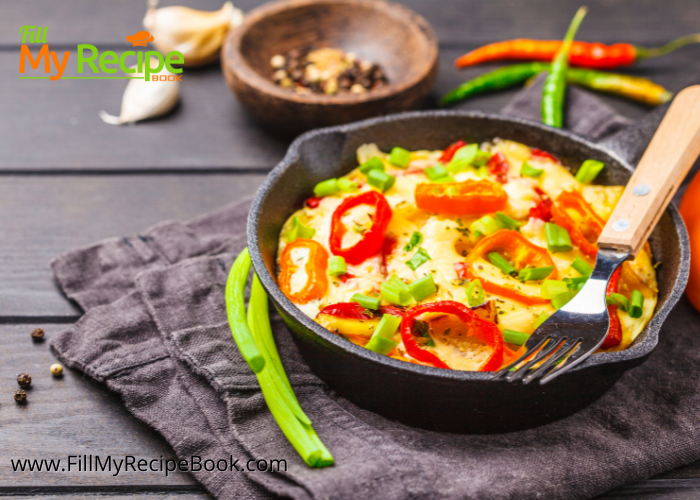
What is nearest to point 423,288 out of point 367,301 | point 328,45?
point 367,301

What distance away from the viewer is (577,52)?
4449 millimetres

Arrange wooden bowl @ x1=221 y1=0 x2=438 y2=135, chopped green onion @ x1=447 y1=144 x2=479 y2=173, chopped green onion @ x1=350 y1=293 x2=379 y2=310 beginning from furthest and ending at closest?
wooden bowl @ x1=221 y1=0 x2=438 y2=135 → chopped green onion @ x1=447 y1=144 x2=479 y2=173 → chopped green onion @ x1=350 y1=293 x2=379 y2=310

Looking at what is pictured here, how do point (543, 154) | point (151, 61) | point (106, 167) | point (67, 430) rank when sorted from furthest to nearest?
point (151, 61), point (106, 167), point (543, 154), point (67, 430)

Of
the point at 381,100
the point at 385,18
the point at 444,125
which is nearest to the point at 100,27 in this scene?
the point at 385,18

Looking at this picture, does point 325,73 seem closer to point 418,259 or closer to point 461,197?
point 461,197

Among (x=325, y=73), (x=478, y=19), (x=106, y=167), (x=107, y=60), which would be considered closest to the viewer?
(x=106, y=167)

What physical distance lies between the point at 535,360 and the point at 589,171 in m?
1.25

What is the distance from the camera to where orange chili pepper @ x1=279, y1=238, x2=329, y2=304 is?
2.40 m

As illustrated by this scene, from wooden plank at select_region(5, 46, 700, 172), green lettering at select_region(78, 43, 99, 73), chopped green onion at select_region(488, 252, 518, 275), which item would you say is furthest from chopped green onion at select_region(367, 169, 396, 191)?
green lettering at select_region(78, 43, 99, 73)

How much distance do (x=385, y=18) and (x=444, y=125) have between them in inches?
64.0

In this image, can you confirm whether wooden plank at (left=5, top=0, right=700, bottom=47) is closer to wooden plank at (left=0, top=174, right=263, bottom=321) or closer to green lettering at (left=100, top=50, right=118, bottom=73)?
green lettering at (left=100, top=50, right=118, bottom=73)

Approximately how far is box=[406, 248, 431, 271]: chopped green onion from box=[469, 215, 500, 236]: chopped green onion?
0.25 meters

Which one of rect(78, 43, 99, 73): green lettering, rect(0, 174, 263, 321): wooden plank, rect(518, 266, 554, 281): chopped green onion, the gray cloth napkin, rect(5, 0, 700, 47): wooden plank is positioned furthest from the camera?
rect(5, 0, 700, 47): wooden plank

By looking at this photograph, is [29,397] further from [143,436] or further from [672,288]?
[672,288]
